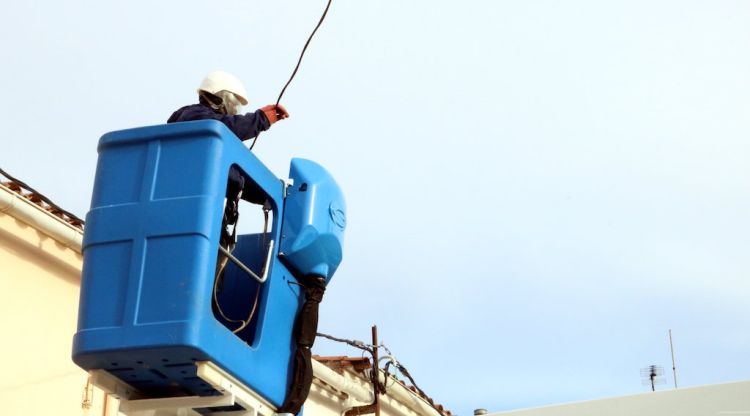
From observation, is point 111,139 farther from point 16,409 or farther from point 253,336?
point 16,409

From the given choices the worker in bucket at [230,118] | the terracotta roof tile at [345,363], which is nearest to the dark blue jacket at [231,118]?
the worker in bucket at [230,118]

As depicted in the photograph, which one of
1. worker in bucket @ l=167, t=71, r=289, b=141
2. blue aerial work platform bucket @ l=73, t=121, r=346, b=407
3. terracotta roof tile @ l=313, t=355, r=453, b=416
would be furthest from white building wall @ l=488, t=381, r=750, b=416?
terracotta roof tile @ l=313, t=355, r=453, b=416

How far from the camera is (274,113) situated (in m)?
6.59

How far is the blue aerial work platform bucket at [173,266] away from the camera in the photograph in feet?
18.6

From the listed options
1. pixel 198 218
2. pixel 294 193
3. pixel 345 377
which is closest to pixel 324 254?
pixel 294 193

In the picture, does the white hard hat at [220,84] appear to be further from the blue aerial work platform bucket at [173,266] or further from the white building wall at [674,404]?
the white building wall at [674,404]

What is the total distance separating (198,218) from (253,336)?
0.90 m

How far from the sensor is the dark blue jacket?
6.38m

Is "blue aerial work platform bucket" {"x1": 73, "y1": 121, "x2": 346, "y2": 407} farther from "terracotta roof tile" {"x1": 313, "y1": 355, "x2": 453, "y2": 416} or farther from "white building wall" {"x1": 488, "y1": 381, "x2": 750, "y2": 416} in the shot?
"terracotta roof tile" {"x1": 313, "y1": 355, "x2": 453, "y2": 416}

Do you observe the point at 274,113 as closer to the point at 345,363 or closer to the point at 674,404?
the point at 674,404

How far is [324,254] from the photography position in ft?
21.7

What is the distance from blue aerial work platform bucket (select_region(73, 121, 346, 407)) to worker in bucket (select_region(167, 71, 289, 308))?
71 millimetres

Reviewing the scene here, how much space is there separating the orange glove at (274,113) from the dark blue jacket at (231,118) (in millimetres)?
60

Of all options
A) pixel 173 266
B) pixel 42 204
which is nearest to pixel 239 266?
pixel 173 266
